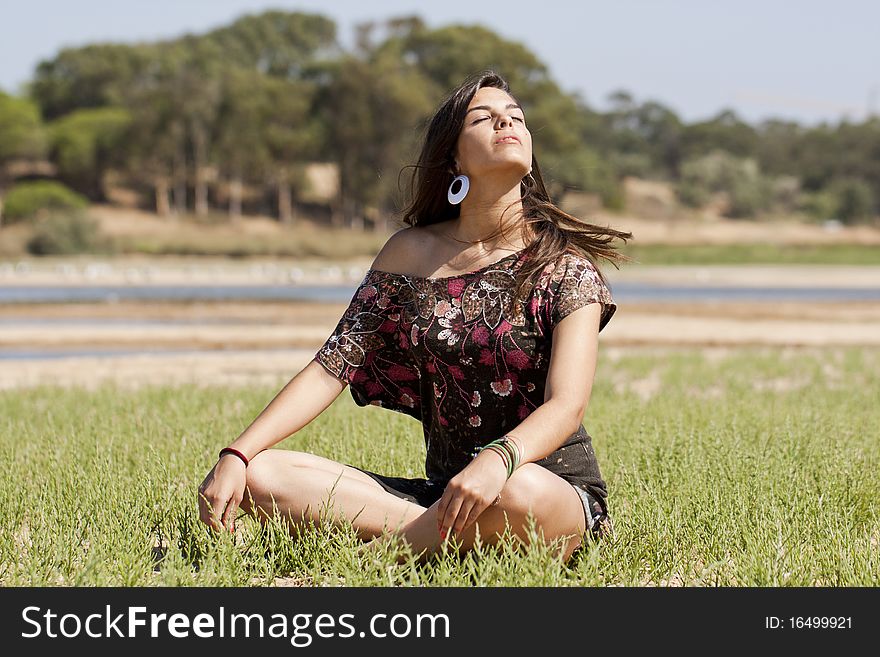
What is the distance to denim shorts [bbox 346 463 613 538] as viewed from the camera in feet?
12.7

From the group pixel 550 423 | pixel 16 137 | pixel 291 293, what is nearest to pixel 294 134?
pixel 16 137

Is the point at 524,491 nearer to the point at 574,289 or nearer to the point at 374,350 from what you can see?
the point at 574,289

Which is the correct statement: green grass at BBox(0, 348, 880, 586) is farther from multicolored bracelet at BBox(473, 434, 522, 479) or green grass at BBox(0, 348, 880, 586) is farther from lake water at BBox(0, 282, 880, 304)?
lake water at BBox(0, 282, 880, 304)

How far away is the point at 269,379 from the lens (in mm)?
12188

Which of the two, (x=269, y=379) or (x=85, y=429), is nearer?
(x=85, y=429)

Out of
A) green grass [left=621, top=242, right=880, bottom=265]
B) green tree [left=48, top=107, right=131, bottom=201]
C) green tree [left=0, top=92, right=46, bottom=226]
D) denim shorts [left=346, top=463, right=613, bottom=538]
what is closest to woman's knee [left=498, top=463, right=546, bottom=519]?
denim shorts [left=346, top=463, right=613, bottom=538]

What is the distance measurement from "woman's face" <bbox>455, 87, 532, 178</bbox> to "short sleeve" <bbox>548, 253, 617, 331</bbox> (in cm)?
33

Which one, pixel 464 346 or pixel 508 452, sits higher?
pixel 464 346

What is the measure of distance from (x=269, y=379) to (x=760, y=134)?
88594mm

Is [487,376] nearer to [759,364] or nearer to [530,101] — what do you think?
[759,364]

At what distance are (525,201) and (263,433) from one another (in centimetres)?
113

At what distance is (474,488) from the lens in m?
3.41
